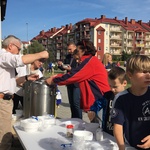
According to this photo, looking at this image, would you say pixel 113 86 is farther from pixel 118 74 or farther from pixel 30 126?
pixel 30 126

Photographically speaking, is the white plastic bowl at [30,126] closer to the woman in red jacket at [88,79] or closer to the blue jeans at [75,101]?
the woman in red jacket at [88,79]

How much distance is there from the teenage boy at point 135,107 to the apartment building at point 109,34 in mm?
62604

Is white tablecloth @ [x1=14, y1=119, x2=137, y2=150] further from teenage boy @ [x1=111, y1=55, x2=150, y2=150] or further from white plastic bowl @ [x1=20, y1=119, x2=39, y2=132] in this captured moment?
teenage boy @ [x1=111, y1=55, x2=150, y2=150]

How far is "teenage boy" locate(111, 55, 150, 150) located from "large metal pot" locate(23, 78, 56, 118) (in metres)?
1.69

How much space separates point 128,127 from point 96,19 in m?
73.2

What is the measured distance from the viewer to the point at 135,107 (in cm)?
188

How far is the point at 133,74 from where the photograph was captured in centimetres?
184

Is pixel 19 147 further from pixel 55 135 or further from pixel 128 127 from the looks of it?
pixel 128 127

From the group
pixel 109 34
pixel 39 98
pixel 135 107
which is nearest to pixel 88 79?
pixel 39 98

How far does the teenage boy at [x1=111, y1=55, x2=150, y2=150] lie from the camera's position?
5.94 ft

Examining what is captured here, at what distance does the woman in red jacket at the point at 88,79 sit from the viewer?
3135mm

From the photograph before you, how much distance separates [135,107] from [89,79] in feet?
4.67

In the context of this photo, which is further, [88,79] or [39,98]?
[39,98]

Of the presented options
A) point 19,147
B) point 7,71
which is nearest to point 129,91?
point 7,71
